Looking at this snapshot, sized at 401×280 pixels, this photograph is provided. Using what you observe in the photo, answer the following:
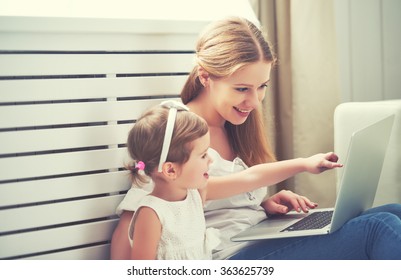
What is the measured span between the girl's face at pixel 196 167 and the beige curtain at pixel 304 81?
0.32m

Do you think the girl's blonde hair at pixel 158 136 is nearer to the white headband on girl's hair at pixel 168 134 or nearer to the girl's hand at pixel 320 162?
the white headband on girl's hair at pixel 168 134

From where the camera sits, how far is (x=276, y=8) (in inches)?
45.1

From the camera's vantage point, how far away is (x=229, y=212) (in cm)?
96

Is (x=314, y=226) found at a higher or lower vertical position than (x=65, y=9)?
lower

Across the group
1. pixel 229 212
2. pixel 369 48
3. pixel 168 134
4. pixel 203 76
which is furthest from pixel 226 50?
pixel 369 48

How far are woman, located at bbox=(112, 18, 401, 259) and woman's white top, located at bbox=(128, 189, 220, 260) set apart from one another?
0.14 ft

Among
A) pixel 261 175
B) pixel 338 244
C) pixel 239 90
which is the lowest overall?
pixel 338 244

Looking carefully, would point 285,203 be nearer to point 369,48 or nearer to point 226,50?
point 226,50

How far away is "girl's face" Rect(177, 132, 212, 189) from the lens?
2.73 feet

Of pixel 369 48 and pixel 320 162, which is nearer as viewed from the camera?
pixel 320 162

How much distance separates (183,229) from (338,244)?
0.27m
